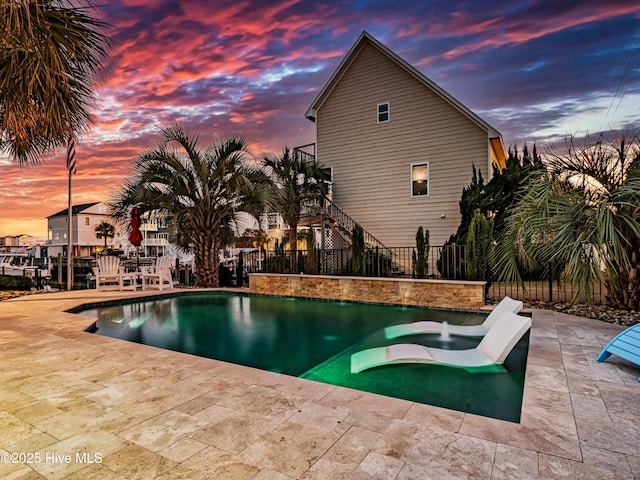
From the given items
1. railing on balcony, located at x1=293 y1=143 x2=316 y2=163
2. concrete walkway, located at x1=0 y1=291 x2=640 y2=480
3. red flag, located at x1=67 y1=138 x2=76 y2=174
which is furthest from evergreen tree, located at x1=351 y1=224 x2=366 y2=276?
red flag, located at x1=67 y1=138 x2=76 y2=174

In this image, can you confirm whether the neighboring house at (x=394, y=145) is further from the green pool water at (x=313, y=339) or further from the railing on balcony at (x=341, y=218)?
the green pool water at (x=313, y=339)

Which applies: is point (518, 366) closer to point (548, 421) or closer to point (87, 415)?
point (548, 421)

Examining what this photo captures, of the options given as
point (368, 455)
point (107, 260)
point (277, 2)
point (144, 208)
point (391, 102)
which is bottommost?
point (368, 455)

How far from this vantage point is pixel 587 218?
241 inches

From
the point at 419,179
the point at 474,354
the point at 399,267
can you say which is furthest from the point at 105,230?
the point at 474,354

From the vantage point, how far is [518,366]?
531cm

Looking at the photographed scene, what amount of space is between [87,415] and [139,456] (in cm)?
99

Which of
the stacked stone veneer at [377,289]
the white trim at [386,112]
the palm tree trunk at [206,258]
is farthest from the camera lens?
the white trim at [386,112]

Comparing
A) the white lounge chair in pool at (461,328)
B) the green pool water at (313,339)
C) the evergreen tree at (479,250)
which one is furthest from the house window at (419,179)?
the white lounge chair in pool at (461,328)

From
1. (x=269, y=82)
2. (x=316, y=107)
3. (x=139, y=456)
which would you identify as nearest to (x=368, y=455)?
(x=139, y=456)

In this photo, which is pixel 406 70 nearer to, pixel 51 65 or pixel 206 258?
pixel 206 258

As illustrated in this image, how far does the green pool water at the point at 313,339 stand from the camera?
4.51m

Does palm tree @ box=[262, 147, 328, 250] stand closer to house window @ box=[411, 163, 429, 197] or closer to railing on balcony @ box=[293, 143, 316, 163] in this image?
railing on balcony @ box=[293, 143, 316, 163]

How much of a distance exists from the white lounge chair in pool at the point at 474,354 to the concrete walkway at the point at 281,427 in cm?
39
